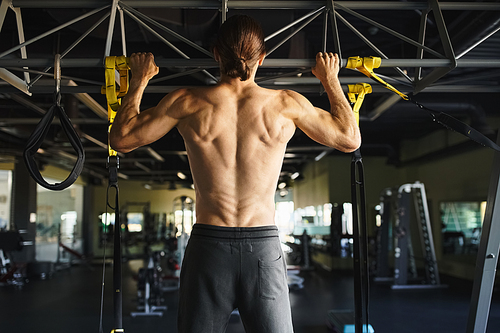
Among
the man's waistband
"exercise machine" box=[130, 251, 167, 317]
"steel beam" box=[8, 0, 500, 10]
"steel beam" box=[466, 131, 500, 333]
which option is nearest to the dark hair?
the man's waistband

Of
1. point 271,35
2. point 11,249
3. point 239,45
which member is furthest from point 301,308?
point 11,249

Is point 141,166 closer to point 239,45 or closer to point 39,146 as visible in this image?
point 39,146

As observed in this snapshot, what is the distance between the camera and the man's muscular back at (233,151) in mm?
1502

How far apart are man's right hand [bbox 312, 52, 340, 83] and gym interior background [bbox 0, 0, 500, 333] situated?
17.2 inches

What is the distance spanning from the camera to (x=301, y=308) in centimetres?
621

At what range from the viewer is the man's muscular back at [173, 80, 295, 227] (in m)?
1.50

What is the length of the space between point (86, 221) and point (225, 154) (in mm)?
14711

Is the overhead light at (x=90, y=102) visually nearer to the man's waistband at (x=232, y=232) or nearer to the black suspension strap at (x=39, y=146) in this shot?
the black suspension strap at (x=39, y=146)

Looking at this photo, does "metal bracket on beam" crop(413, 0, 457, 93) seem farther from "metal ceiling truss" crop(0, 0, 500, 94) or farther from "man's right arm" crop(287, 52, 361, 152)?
"man's right arm" crop(287, 52, 361, 152)

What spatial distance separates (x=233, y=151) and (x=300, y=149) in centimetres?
766

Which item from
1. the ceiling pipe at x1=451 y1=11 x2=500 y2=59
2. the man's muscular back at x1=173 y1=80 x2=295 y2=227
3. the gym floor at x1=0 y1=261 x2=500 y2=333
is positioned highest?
the ceiling pipe at x1=451 y1=11 x2=500 y2=59

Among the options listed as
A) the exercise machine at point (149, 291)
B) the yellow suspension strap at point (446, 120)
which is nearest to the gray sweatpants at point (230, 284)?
the yellow suspension strap at point (446, 120)

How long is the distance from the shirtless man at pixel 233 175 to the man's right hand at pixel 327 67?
36 centimetres

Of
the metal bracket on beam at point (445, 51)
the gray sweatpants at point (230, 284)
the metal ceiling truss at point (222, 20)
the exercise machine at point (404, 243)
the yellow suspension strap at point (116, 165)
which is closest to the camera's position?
the gray sweatpants at point (230, 284)
